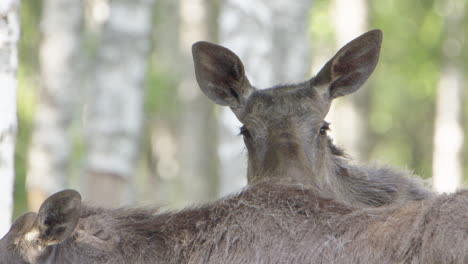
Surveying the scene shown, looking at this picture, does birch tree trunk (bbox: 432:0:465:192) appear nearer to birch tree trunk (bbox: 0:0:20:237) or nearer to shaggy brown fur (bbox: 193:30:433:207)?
shaggy brown fur (bbox: 193:30:433:207)

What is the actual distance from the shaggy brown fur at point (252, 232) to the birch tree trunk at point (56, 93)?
10.5m

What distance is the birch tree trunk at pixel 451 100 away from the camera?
27453 mm

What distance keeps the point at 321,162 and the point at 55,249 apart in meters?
3.27

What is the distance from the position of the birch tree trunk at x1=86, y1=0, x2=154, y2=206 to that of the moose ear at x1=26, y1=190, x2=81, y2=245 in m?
7.34

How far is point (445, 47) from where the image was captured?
28172 mm

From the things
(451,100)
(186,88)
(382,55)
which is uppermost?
(382,55)

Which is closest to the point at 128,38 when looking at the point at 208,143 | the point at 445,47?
the point at 208,143

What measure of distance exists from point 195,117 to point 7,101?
20.6 metres

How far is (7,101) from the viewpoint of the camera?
7.10 metres

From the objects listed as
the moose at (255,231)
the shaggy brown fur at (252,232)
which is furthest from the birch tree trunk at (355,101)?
the shaggy brown fur at (252,232)

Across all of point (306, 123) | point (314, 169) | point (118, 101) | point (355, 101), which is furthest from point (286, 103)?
point (355, 101)

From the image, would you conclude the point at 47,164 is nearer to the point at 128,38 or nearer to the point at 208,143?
the point at 128,38

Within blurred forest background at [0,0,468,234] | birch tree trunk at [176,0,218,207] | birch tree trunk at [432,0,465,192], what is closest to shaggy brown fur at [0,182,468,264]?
blurred forest background at [0,0,468,234]

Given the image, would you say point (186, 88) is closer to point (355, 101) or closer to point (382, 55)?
point (382, 55)
